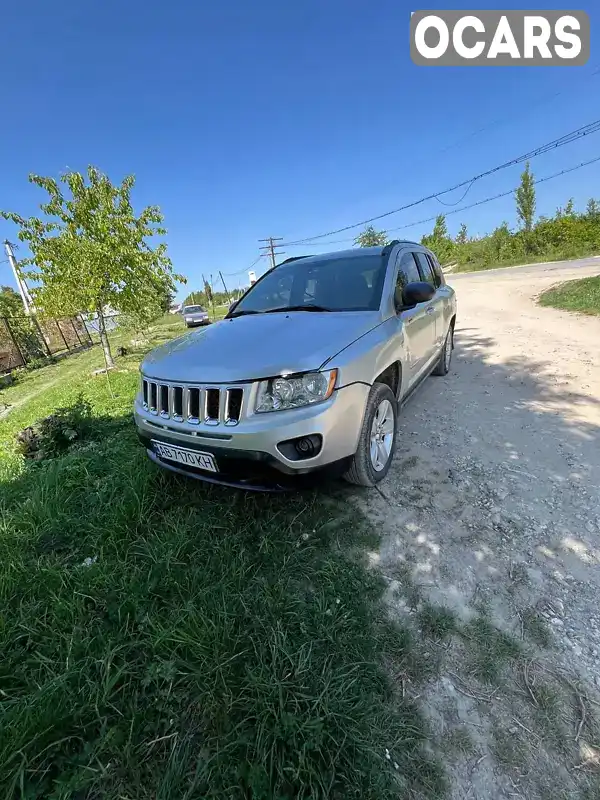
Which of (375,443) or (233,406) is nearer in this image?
(233,406)

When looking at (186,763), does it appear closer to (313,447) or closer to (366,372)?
(313,447)

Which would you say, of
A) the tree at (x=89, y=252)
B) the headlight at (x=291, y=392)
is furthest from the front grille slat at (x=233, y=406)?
the tree at (x=89, y=252)

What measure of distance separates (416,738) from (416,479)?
1.68 metres

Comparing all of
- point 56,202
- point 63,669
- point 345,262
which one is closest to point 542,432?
point 345,262

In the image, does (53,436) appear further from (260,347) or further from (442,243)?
(442,243)

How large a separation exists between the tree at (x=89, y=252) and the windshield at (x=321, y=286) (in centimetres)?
679

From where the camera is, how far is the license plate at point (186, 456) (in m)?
2.05

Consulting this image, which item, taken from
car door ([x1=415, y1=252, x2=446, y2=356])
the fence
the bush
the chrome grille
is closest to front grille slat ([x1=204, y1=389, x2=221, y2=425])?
the chrome grille

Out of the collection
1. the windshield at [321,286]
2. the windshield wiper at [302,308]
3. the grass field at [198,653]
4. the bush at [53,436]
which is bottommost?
the grass field at [198,653]

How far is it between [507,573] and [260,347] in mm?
1894

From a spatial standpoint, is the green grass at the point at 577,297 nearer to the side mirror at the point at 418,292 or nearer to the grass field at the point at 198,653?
the side mirror at the point at 418,292

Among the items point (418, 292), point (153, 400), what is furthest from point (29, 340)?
point (418, 292)

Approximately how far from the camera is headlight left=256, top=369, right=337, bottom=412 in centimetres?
195

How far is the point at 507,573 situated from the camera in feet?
6.47
